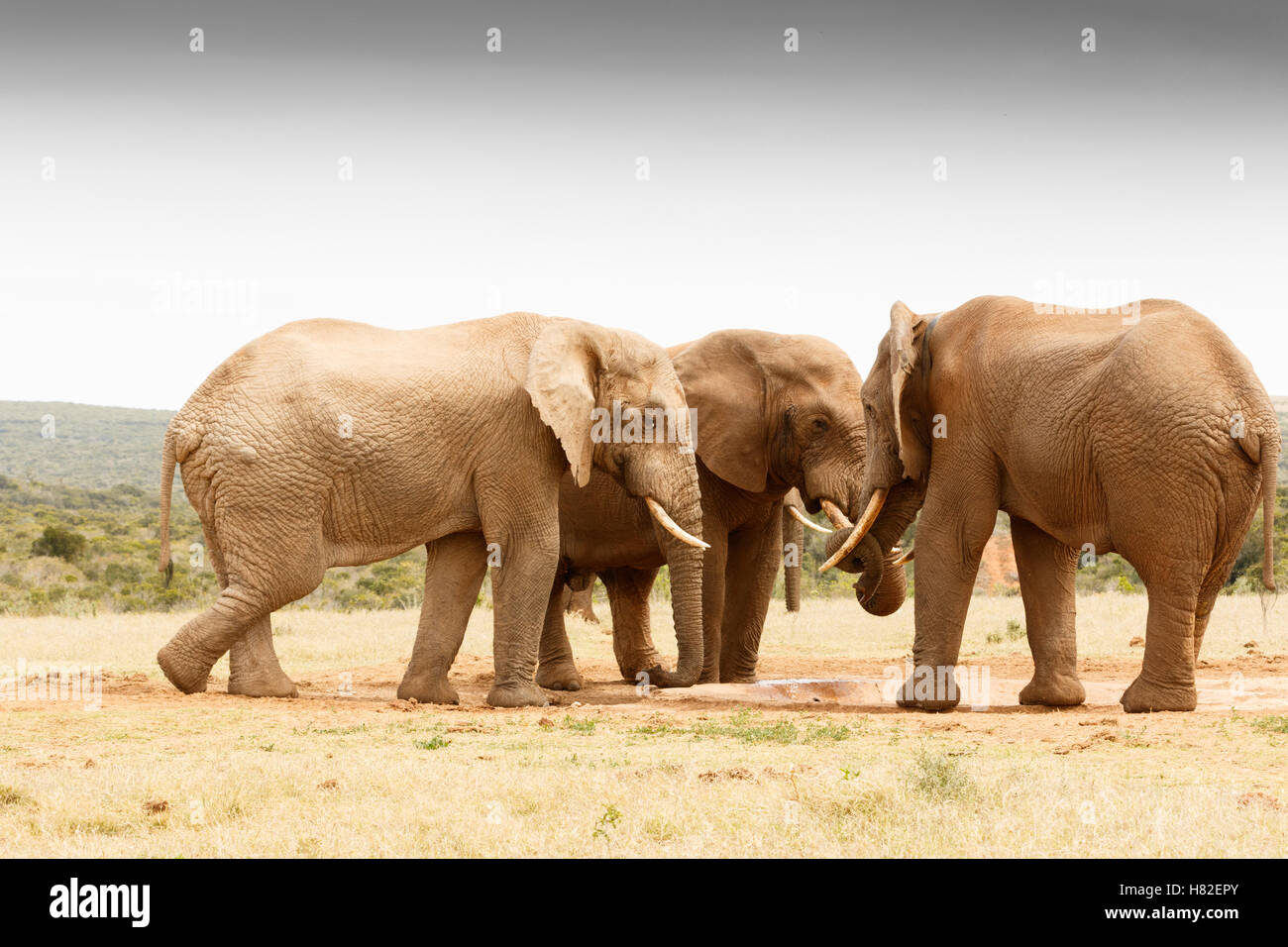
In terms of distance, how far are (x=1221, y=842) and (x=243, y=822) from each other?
438 centimetres

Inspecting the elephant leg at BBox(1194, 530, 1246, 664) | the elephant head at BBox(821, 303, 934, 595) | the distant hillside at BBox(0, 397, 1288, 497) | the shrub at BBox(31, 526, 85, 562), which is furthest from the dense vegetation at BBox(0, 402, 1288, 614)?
the distant hillside at BBox(0, 397, 1288, 497)

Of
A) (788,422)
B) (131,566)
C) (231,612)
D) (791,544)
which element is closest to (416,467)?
(231,612)

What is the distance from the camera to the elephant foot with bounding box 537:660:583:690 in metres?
14.8

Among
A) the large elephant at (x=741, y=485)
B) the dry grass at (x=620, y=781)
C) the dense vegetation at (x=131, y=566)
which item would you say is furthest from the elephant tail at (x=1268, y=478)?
the dense vegetation at (x=131, y=566)

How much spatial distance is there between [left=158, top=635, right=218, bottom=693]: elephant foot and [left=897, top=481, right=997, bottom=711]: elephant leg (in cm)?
551

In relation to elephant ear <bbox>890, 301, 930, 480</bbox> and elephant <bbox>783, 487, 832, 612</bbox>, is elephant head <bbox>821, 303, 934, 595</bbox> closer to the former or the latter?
elephant ear <bbox>890, 301, 930, 480</bbox>

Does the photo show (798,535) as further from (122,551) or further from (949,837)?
(122,551)

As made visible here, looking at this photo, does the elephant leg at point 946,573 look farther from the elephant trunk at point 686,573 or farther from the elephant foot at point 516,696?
the elephant foot at point 516,696

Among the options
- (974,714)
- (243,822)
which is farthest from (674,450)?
(243,822)

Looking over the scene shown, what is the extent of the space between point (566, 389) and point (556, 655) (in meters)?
3.48

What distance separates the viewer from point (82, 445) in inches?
3526

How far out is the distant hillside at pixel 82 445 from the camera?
72.5 metres

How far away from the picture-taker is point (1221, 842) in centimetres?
656
